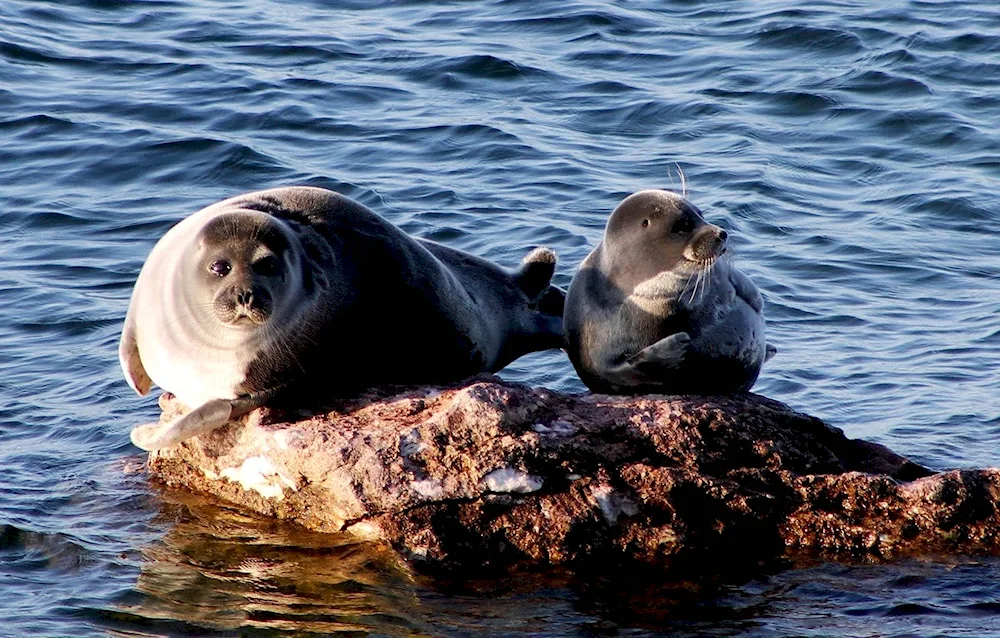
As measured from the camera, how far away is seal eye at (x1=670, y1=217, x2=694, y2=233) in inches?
280

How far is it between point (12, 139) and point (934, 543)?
921cm

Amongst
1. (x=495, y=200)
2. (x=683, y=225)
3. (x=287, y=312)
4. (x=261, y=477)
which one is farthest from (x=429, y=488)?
(x=495, y=200)

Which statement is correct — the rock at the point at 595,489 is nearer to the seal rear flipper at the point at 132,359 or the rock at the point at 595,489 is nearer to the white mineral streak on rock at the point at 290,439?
the white mineral streak on rock at the point at 290,439

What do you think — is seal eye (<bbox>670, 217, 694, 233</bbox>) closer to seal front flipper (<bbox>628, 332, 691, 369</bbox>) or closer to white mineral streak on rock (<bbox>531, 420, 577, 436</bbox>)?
seal front flipper (<bbox>628, 332, 691, 369</bbox>)

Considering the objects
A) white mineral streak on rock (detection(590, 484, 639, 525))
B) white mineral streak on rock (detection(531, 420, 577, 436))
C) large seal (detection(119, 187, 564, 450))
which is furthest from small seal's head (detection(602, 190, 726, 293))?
white mineral streak on rock (detection(590, 484, 639, 525))

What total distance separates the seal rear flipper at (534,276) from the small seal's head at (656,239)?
3.01 feet

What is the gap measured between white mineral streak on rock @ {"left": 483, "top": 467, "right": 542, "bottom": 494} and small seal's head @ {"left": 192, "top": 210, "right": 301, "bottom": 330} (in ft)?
3.84

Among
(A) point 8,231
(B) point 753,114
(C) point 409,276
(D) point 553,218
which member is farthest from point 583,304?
(B) point 753,114

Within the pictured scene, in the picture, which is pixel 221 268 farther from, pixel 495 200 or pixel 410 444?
pixel 495 200

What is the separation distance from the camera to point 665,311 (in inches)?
284

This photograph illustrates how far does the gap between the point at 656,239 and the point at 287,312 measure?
1.70m

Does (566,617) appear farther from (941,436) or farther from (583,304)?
(941,436)

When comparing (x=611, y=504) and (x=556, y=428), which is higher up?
(x=556, y=428)

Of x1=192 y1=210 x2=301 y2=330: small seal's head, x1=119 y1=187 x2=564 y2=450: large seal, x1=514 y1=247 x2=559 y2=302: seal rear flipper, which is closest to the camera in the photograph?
x1=192 y1=210 x2=301 y2=330: small seal's head
